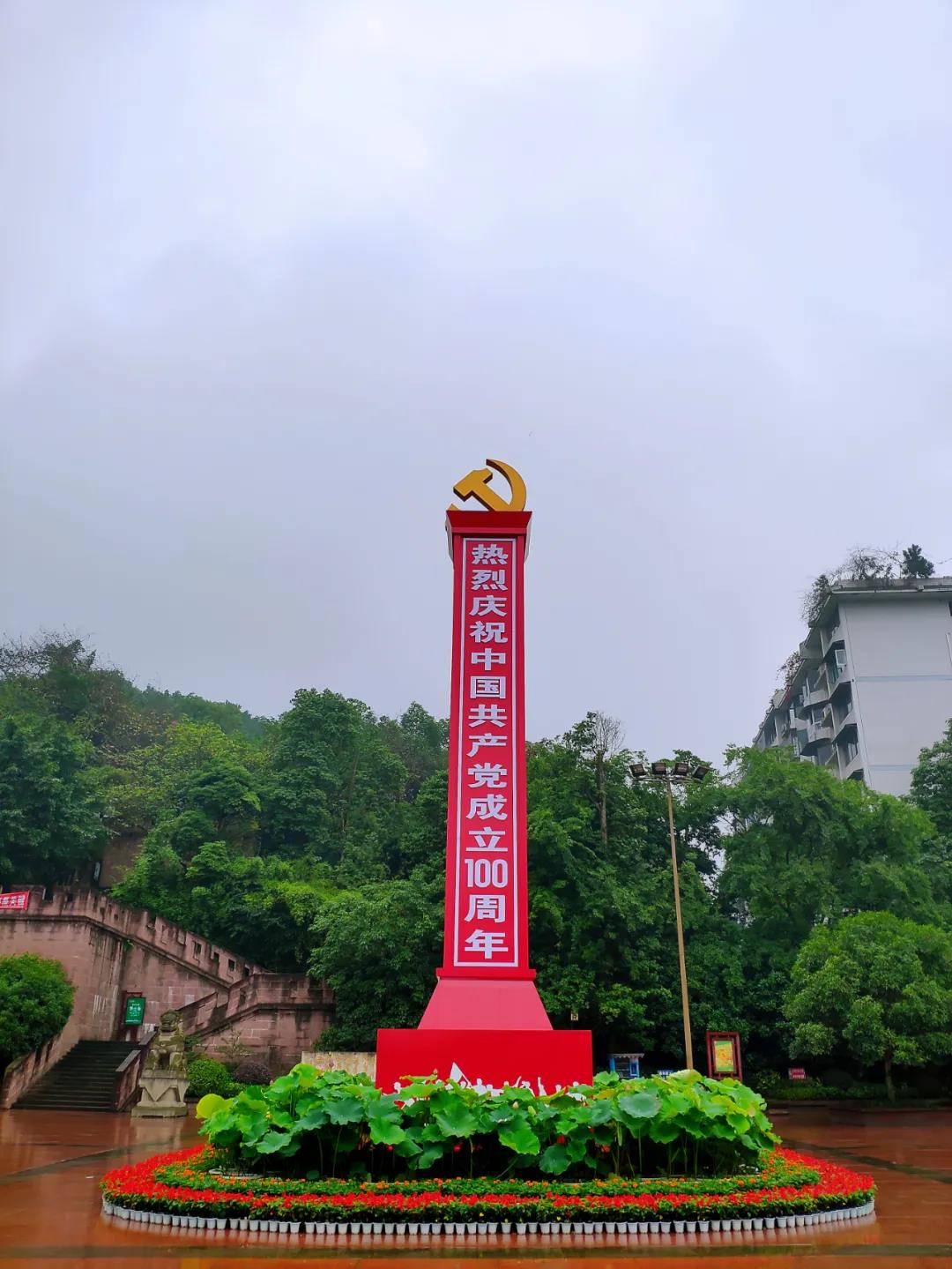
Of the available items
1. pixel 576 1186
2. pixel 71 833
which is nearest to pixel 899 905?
pixel 576 1186

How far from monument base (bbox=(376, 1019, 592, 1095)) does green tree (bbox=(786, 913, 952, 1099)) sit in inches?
362

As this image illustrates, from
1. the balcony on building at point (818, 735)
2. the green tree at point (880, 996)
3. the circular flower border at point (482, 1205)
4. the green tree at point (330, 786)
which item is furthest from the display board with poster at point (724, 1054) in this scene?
the balcony on building at point (818, 735)

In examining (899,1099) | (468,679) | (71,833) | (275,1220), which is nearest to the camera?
(275,1220)

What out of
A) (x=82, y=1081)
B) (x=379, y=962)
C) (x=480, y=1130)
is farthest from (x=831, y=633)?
(x=480, y=1130)

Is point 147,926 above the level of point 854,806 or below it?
below

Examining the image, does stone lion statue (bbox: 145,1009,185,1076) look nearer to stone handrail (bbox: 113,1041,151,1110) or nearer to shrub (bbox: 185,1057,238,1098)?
stone handrail (bbox: 113,1041,151,1110)

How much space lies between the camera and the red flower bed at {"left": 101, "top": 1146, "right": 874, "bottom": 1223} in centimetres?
659

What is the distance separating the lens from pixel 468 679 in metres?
13.2

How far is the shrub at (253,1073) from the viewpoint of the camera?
20.7 metres

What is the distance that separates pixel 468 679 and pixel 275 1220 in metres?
7.60

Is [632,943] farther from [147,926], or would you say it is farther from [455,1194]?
[455,1194]

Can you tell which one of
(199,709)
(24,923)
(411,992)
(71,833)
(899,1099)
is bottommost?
(899,1099)

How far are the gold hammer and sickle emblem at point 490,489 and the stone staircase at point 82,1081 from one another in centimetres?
1368

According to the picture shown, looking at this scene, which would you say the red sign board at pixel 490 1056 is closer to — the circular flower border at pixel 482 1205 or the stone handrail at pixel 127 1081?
the circular flower border at pixel 482 1205
